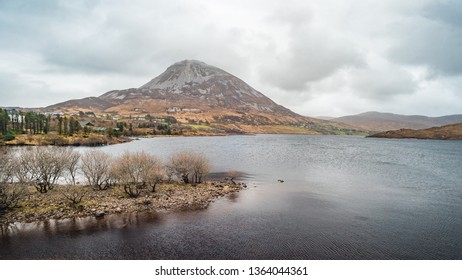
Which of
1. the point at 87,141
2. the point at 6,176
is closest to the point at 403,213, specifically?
the point at 6,176

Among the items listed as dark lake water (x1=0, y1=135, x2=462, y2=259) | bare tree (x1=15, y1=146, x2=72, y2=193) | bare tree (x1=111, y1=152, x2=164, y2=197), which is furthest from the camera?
bare tree (x1=111, y1=152, x2=164, y2=197)

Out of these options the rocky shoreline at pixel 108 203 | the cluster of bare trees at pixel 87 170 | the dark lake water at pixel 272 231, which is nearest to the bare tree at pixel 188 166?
the rocky shoreline at pixel 108 203

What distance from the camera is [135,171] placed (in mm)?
34062

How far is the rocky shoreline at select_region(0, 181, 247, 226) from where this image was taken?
25828 millimetres

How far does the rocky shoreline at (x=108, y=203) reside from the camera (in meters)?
25.8

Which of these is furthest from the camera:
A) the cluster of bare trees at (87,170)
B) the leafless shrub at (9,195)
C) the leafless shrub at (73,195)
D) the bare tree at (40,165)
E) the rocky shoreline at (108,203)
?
the bare tree at (40,165)

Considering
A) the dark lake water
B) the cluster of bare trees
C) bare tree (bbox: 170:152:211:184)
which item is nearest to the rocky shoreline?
the cluster of bare trees

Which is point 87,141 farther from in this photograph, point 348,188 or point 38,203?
point 348,188

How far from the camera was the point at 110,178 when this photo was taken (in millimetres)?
36094

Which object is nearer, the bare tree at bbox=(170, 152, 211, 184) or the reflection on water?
the reflection on water

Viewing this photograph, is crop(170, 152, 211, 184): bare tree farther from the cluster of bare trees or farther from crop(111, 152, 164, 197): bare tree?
crop(111, 152, 164, 197): bare tree

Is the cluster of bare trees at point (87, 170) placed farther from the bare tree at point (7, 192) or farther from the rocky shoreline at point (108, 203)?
the rocky shoreline at point (108, 203)

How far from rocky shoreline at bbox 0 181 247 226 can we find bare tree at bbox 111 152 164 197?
126 centimetres

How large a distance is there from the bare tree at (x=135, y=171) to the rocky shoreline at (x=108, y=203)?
4.12 ft
